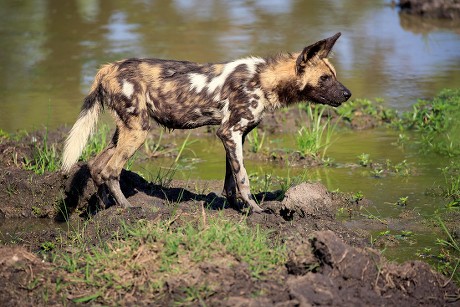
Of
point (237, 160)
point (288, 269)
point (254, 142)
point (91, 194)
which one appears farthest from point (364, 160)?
point (288, 269)

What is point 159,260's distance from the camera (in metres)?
4.82

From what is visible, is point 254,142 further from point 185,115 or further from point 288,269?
point 288,269

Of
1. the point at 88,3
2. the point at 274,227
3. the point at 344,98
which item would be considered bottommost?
the point at 88,3

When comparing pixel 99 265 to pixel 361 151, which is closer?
pixel 99 265

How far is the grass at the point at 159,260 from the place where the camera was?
15.4 ft

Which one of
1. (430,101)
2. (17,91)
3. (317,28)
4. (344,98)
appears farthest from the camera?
(317,28)

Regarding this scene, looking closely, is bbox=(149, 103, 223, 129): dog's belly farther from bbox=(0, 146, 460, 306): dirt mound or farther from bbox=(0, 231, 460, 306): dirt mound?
bbox=(0, 231, 460, 306): dirt mound

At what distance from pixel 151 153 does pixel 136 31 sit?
5122 mm

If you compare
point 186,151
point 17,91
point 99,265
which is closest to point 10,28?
point 17,91

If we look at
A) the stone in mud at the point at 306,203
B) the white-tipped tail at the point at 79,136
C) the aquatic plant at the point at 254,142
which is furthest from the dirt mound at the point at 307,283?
the aquatic plant at the point at 254,142

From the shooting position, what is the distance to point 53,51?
1223 cm

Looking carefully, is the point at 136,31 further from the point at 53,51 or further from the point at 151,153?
the point at 151,153

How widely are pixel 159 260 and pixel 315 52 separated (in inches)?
91.7

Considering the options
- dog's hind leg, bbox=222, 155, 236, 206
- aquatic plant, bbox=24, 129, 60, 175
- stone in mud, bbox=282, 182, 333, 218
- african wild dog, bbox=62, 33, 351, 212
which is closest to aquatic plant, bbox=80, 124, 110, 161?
aquatic plant, bbox=24, 129, 60, 175
